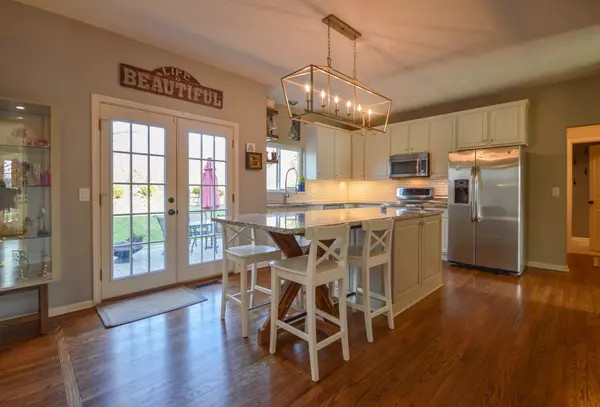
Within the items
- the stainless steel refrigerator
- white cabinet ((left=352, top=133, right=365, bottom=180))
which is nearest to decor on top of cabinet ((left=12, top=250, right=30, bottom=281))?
the stainless steel refrigerator

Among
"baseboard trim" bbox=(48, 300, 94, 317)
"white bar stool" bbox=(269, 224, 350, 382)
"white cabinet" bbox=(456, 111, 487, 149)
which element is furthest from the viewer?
"white cabinet" bbox=(456, 111, 487, 149)

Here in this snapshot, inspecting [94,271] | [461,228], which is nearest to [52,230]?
[94,271]

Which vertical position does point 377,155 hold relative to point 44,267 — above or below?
above

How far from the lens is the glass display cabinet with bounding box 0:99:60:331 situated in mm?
2410

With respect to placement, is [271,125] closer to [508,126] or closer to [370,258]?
[370,258]

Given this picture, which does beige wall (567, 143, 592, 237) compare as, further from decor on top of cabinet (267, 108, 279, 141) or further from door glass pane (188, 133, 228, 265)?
door glass pane (188, 133, 228, 265)

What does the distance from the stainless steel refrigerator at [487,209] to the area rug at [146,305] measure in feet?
12.0

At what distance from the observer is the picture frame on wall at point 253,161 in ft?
13.6

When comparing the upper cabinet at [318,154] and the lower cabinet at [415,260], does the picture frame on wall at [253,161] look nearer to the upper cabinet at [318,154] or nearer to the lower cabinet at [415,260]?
the upper cabinet at [318,154]

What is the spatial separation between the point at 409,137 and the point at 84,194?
4.83m

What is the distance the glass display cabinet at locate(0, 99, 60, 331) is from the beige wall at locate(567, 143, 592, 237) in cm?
829

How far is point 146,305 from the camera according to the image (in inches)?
115

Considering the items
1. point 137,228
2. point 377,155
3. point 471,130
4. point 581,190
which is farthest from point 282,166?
point 581,190

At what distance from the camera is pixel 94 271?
9.57 ft
